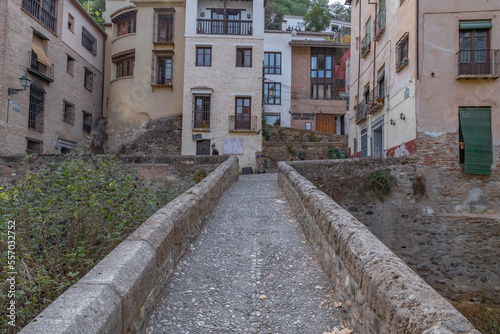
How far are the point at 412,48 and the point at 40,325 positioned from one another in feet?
43.9

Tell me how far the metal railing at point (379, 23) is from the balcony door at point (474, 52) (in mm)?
3680

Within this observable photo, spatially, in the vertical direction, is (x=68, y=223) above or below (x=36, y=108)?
below

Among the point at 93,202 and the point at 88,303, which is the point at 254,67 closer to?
the point at 93,202

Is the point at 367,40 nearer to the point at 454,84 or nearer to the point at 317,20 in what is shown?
the point at 454,84

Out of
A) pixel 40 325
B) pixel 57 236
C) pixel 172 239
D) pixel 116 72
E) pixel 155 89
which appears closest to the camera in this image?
pixel 40 325

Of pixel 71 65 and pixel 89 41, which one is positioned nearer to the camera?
pixel 71 65

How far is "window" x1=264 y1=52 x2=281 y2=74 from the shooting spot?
3102 cm

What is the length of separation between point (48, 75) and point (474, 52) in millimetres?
18578

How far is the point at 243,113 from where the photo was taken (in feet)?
66.7

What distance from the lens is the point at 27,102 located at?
1664 cm

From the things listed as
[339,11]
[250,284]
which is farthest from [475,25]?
[339,11]

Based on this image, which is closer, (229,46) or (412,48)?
(412,48)

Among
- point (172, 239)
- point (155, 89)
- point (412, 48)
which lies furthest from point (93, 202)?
point (155, 89)

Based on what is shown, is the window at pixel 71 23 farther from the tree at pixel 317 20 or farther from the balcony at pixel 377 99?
the tree at pixel 317 20
